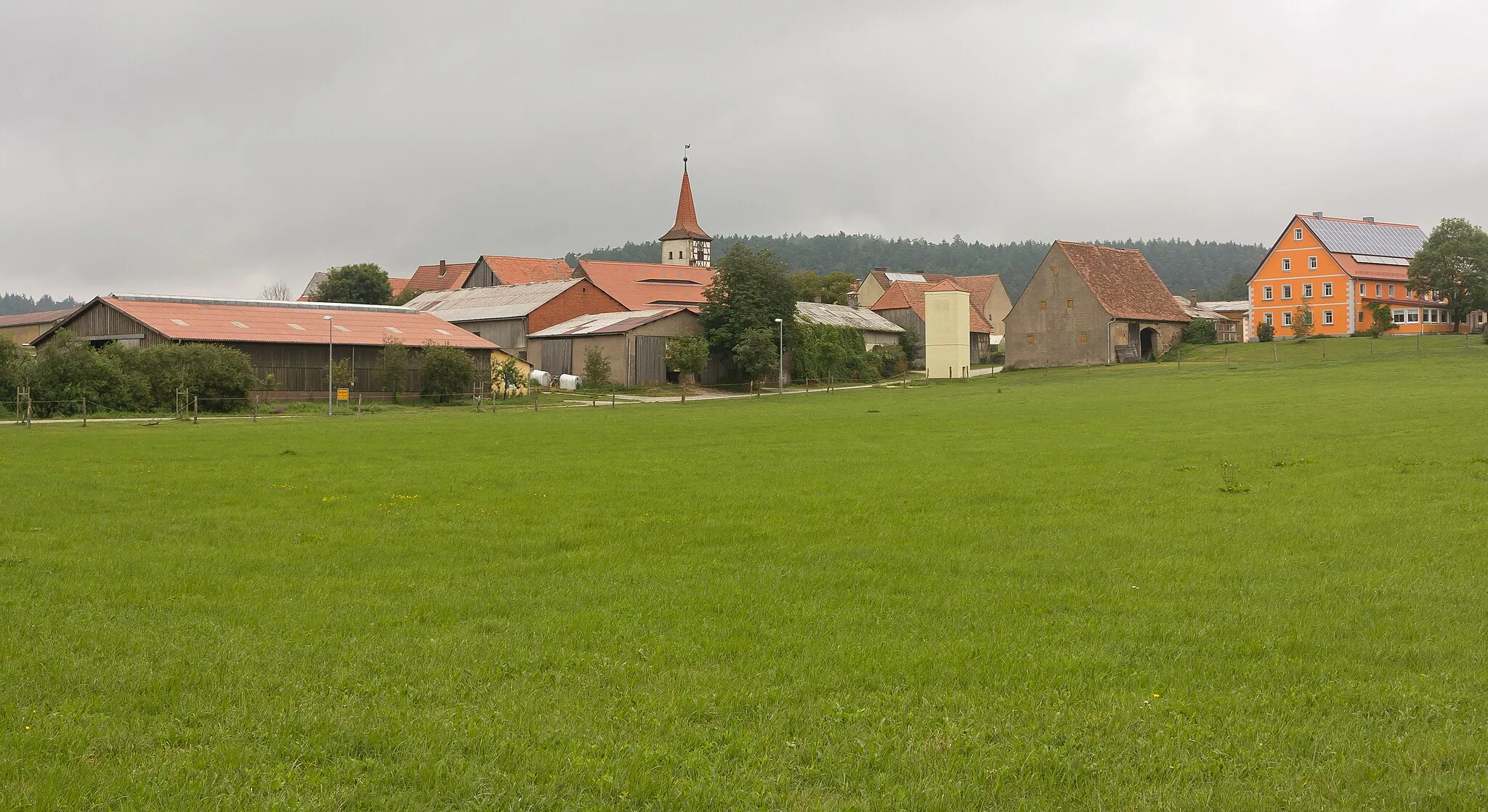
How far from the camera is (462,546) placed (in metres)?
12.8

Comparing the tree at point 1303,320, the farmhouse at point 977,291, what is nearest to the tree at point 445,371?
the tree at point 1303,320

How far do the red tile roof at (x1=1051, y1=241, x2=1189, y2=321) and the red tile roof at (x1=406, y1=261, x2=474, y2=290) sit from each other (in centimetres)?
6961

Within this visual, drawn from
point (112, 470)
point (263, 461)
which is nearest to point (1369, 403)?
point (263, 461)

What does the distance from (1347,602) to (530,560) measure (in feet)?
25.2

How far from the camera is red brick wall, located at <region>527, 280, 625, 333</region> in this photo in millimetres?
78931

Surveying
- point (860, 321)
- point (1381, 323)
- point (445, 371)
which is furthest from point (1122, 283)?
point (445, 371)

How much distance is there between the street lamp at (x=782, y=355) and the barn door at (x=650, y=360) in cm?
727

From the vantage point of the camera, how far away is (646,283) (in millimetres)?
93938

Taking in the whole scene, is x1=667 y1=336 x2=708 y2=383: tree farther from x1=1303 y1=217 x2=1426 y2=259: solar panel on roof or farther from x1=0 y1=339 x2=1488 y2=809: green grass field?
x1=0 y1=339 x2=1488 y2=809: green grass field

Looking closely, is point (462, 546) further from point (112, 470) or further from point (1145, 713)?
point (112, 470)

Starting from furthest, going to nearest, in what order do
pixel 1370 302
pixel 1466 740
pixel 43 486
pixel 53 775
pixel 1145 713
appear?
pixel 1370 302
pixel 43 486
pixel 1145 713
pixel 1466 740
pixel 53 775

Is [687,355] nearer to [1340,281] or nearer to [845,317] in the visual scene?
[845,317]

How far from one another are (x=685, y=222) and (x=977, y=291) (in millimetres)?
31064

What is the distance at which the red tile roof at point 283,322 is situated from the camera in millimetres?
57812
